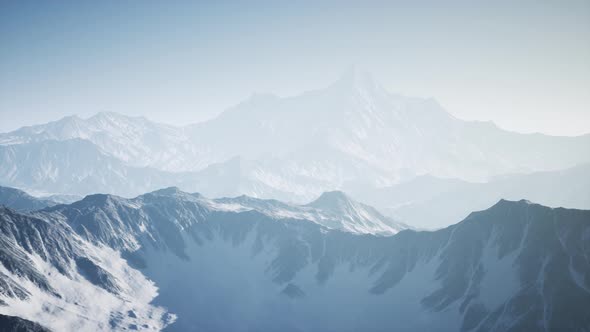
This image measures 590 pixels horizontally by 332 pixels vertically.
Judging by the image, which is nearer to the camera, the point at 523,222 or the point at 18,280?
the point at 18,280

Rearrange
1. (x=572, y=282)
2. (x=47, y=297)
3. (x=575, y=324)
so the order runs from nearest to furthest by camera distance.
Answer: (x=575, y=324)
(x=572, y=282)
(x=47, y=297)

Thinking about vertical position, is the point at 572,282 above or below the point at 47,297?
above

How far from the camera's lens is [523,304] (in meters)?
168

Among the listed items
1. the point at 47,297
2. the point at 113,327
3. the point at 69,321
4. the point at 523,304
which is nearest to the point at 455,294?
the point at 523,304

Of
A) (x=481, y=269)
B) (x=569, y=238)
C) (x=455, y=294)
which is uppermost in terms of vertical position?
(x=569, y=238)

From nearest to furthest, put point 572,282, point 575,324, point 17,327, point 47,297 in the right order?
point 17,327 → point 575,324 → point 572,282 → point 47,297

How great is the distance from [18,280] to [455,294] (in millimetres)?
198960

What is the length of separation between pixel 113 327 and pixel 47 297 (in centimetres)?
3245

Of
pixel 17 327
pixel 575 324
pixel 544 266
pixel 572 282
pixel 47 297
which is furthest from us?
pixel 47 297

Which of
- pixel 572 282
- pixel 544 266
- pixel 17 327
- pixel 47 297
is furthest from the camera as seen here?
pixel 47 297

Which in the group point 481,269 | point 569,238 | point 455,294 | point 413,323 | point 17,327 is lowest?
point 17,327

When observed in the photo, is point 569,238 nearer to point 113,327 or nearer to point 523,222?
point 523,222

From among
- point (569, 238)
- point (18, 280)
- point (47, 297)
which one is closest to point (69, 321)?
point (47, 297)

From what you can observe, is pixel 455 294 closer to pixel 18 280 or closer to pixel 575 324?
pixel 575 324
